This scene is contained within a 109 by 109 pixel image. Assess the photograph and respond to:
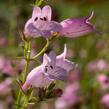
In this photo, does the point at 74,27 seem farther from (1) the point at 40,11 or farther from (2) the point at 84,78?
(2) the point at 84,78

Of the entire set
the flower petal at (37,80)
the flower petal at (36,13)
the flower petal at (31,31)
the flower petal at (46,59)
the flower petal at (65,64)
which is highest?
the flower petal at (36,13)

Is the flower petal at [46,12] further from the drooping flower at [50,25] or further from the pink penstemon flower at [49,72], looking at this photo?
the pink penstemon flower at [49,72]

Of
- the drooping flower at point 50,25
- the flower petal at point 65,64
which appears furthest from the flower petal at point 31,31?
the flower petal at point 65,64

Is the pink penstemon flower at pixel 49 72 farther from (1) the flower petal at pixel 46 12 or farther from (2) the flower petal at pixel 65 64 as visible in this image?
(1) the flower petal at pixel 46 12

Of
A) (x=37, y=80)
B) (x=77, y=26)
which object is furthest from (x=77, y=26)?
(x=37, y=80)

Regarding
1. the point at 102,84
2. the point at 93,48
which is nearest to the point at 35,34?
the point at 102,84

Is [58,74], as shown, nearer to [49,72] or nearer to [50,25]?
[49,72]

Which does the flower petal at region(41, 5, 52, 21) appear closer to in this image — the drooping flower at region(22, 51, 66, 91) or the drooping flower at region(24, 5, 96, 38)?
the drooping flower at region(24, 5, 96, 38)

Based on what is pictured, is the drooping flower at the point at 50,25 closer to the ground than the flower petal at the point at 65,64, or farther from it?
→ farther from it
